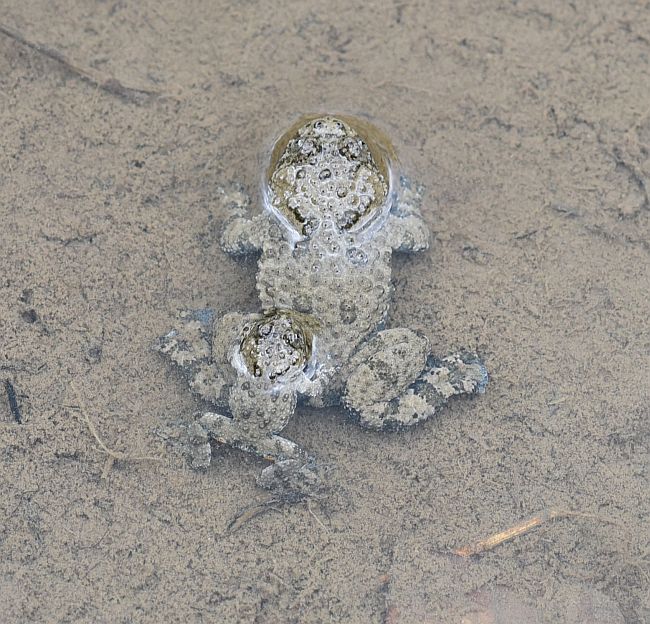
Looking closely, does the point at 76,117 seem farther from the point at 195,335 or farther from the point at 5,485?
the point at 5,485

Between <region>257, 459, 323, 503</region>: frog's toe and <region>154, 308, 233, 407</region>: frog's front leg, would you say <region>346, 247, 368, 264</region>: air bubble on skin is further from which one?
<region>257, 459, 323, 503</region>: frog's toe

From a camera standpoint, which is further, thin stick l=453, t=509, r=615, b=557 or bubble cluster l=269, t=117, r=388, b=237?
bubble cluster l=269, t=117, r=388, b=237

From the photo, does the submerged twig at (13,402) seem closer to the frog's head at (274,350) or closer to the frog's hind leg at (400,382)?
the frog's head at (274,350)

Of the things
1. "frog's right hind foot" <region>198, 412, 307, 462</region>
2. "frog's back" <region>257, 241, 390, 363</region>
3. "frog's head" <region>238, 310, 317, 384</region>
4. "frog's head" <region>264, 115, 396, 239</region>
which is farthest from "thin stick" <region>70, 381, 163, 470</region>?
"frog's head" <region>264, 115, 396, 239</region>

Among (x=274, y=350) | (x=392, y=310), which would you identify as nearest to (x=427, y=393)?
(x=392, y=310)

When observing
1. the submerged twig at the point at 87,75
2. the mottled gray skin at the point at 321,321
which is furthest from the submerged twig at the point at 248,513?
the submerged twig at the point at 87,75

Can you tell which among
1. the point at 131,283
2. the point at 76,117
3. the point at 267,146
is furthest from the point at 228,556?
the point at 76,117
